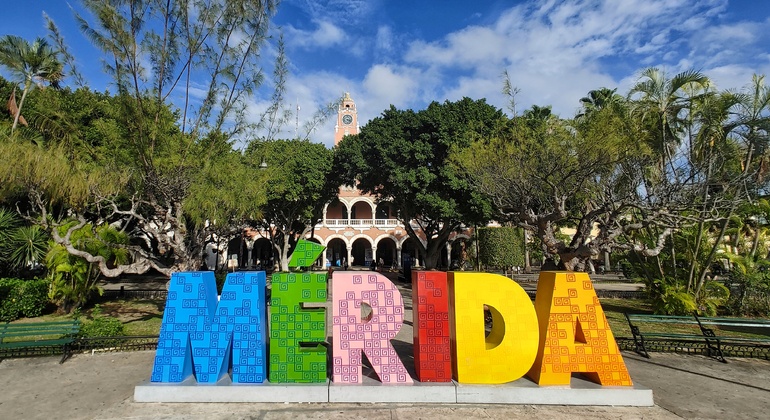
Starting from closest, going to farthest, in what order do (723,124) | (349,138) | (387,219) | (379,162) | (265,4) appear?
(265,4)
(723,124)
(379,162)
(349,138)
(387,219)

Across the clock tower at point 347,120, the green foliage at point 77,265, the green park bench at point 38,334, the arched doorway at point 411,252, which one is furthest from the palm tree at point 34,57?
the clock tower at point 347,120

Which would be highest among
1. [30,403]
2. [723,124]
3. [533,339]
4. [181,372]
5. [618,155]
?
[723,124]

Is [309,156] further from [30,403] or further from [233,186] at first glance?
[30,403]

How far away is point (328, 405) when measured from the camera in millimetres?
5340

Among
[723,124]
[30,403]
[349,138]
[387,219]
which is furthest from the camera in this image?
[387,219]

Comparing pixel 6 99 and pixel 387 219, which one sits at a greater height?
pixel 6 99

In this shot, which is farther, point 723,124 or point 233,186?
point 723,124

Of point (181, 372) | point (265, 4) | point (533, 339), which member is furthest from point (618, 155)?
point (181, 372)

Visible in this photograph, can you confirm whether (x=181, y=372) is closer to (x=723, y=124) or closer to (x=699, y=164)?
(x=699, y=164)

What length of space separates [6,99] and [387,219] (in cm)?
2704

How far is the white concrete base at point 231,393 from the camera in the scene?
17.9 feet

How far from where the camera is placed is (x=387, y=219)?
37.4 metres

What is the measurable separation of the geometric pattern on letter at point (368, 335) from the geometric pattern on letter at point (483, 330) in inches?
33.0

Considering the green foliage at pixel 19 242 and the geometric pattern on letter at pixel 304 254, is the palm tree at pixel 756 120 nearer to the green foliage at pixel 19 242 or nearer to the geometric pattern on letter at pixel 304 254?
the geometric pattern on letter at pixel 304 254
